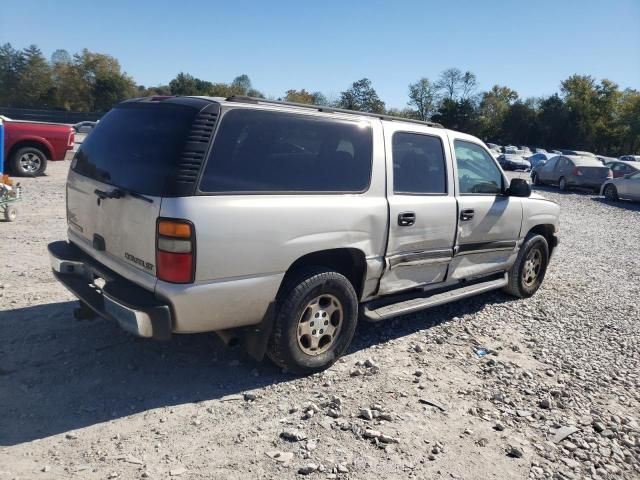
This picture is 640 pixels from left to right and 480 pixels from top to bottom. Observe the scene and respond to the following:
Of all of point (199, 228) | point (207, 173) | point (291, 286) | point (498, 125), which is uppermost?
point (498, 125)

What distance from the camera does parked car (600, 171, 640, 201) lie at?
18.4 meters

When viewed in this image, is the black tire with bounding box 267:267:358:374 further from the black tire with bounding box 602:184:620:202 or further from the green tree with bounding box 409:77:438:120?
the green tree with bounding box 409:77:438:120

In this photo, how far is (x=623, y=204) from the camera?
18562 mm

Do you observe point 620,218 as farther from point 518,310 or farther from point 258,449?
point 258,449

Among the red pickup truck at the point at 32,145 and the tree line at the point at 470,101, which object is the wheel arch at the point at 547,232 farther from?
the tree line at the point at 470,101

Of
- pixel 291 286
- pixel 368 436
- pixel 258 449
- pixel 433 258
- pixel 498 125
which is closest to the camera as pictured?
pixel 258 449

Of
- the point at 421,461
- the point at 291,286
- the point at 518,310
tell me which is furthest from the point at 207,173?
the point at 518,310

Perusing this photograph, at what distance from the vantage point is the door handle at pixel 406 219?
414 centimetres

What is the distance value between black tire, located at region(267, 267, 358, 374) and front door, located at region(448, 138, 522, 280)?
1.46 metres

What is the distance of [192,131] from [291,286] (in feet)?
4.02

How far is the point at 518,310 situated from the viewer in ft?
18.9

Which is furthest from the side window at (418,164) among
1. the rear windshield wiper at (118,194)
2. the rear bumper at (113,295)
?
the rear bumper at (113,295)

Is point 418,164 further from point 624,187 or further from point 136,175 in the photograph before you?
point 624,187

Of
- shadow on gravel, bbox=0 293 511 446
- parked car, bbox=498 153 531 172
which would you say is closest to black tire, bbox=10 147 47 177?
shadow on gravel, bbox=0 293 511 446
